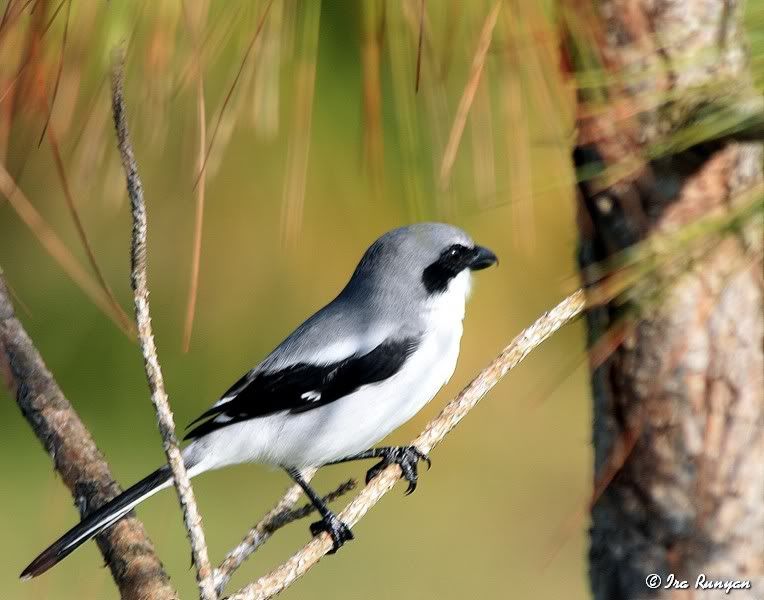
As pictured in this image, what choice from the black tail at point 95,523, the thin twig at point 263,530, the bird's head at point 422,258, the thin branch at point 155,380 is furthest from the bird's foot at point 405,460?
the thin branch at point 155,380

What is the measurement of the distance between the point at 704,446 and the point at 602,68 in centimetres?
55

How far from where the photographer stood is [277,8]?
1.31m

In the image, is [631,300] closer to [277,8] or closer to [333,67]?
[277,8]

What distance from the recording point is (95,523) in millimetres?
1410

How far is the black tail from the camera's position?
1404 mm

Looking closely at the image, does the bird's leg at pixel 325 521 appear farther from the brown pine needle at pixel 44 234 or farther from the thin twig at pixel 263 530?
the brown pine needle at pixel 44 234

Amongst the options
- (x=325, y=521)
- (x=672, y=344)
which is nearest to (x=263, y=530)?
(x=325, y=521)

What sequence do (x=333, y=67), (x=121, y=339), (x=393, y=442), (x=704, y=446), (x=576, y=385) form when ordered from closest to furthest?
1. (x=704, y=446)
2. (x=333, y=67)
3. (x=393, y=442)
4. (x=121, y=339)
5. (x=576, y=385)

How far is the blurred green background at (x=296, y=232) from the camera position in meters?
1.31

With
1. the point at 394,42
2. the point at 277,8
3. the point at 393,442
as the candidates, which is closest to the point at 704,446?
the point at 394,42

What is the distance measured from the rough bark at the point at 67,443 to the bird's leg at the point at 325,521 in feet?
0.96

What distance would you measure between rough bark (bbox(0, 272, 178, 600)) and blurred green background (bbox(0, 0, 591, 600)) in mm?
51

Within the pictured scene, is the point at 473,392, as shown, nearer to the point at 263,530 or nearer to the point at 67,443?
the point at 263,530
